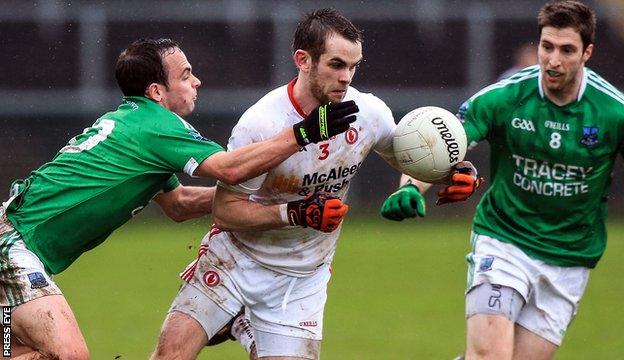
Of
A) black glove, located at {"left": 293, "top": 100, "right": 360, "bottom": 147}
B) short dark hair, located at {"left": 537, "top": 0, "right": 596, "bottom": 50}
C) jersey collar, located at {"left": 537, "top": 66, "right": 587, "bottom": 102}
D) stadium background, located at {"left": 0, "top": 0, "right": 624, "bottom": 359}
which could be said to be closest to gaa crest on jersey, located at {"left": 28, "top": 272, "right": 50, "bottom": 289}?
black glove, located at {"left": 293, "top": 100, "right": 360, "bottom": 147}

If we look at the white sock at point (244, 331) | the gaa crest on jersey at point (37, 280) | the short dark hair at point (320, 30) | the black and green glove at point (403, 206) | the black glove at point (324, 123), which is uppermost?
the short dark hair at point (320, 30)

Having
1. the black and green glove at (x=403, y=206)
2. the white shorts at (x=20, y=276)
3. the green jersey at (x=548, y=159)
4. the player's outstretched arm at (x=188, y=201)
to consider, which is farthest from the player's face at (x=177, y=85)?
the green jersey at (x=548, y=159)

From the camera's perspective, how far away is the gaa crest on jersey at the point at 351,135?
22.2ft

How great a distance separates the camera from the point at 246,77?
17.1 meters

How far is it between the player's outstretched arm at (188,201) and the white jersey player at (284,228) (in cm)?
24

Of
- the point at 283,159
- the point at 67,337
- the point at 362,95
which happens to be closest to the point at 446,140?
the point at 362,95

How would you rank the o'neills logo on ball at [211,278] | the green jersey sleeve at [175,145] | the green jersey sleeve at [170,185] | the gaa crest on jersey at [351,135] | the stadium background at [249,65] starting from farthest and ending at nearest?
the stadium background at [249,65] < the green jersey sleeve at [170,185] < the o'neills logo on ball at [211,278] < the gaa crest on jersey at [351,135] < the green jersey sleeve at [175,145]

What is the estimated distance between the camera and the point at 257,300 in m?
6.91

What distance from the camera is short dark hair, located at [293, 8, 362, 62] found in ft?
21.5

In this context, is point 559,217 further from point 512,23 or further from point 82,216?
point 512,23

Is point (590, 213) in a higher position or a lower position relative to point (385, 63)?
higher

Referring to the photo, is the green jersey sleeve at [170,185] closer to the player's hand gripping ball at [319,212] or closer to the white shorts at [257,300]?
the white shorts at [257,300]

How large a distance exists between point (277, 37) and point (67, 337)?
431 inches

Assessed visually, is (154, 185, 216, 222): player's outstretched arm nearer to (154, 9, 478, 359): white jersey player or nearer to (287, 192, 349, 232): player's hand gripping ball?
(154, 9, 478, 359): white jersey player
